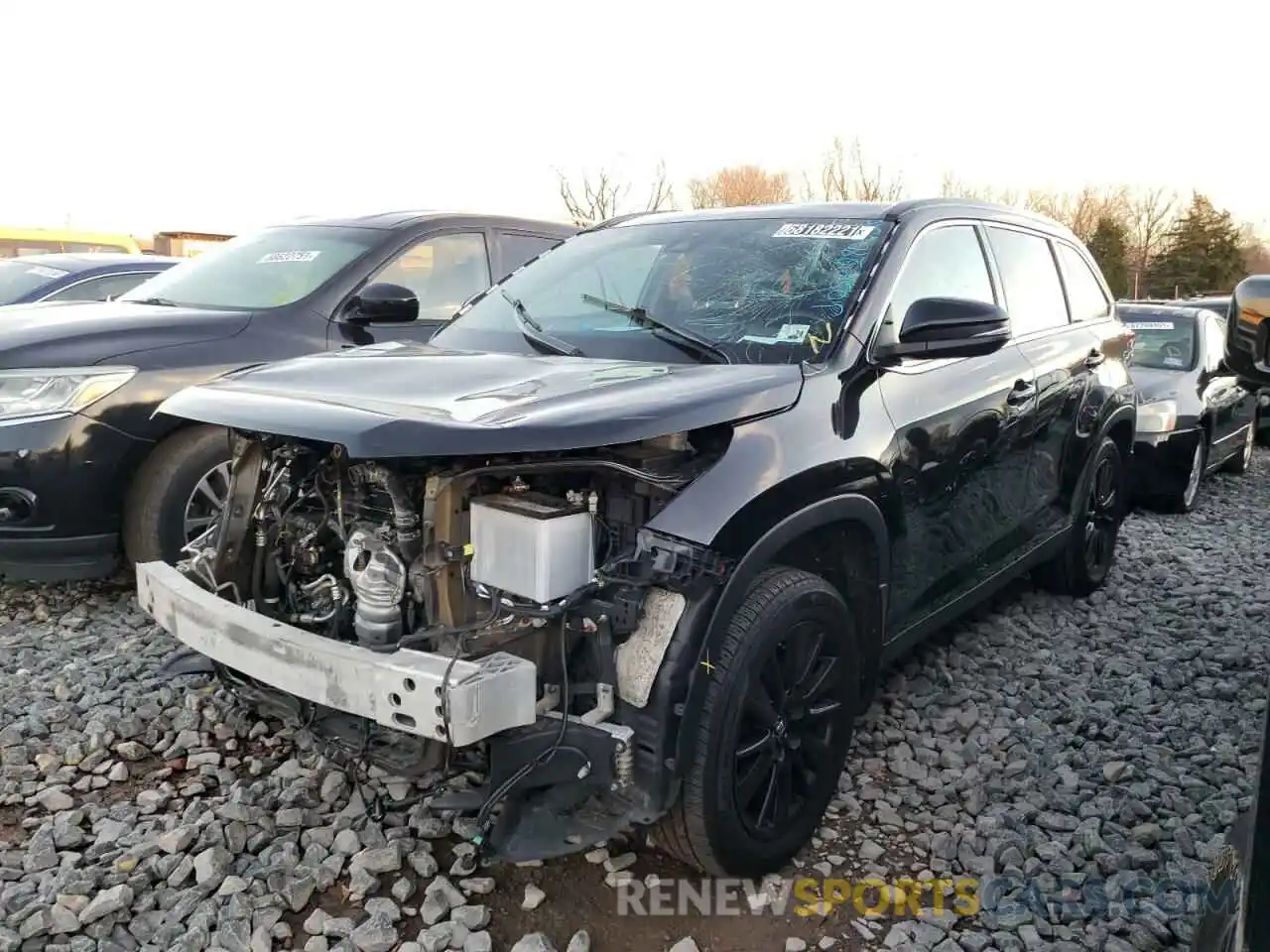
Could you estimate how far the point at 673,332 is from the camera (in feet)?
10.0

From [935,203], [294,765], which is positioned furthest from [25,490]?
[935,203]

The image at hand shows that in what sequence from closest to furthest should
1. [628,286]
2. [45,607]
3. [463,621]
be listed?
1. [463,621]
2. [628,286]
3. [45,607]

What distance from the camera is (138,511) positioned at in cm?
414

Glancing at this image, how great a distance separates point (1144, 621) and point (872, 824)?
2.48 metres

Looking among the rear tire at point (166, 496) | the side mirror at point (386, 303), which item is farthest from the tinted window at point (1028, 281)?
the rear tire at point (166, 496)

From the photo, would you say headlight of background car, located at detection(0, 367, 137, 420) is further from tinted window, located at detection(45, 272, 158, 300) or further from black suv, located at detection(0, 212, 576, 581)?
tinted window, located at detection(45, 272, 158, 300)

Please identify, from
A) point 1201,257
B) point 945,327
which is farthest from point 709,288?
point 1201,257

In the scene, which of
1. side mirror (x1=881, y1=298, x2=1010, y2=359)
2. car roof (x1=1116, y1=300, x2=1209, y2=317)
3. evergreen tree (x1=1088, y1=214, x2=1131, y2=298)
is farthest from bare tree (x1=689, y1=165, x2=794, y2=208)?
side mirror (x1=881, y1=298, x2=1010, y2=359)

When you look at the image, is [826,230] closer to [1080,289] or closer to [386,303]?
[386,303]

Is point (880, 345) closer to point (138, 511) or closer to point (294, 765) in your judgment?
point (294, 765)

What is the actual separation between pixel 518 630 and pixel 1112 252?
37.9m

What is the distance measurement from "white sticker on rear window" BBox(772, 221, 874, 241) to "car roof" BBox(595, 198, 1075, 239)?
0.06 meters

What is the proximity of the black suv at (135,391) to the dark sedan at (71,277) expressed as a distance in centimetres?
391

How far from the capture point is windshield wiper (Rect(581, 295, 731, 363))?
2.93 meters
